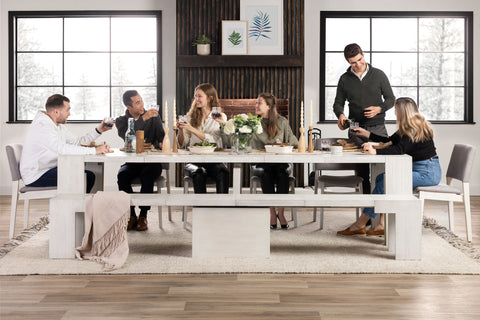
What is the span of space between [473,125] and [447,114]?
1.11ft

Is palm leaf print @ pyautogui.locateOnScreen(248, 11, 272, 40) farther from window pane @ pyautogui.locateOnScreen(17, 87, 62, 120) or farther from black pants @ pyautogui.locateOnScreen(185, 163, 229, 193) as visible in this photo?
black pants @ pyautogui.locateOnScreen(185, 163, 229, 193)

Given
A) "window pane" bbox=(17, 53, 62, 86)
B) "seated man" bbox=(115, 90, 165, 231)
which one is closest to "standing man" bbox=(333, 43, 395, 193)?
"seated man" bbox=(115, 90, 165, 231)

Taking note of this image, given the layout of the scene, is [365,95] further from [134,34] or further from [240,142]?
[134,34]

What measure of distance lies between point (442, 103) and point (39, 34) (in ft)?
16.7

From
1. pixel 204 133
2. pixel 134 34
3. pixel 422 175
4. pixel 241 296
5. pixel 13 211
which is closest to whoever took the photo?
pixel 241 296

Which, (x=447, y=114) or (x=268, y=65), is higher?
(x=268, y=65)

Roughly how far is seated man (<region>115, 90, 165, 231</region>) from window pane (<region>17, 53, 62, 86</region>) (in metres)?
2.60

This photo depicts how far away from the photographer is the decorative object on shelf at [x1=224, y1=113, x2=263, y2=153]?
14.7 feet

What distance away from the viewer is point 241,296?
3.25 metres

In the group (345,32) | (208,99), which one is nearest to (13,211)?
(208,99)

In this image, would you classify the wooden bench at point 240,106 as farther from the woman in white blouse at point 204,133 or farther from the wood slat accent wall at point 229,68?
the woman in white blouse at point 204,133

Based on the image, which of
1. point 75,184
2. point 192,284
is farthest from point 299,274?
point 75,184

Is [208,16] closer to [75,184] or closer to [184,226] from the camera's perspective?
[184,226]

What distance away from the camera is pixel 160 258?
4.12 metres
